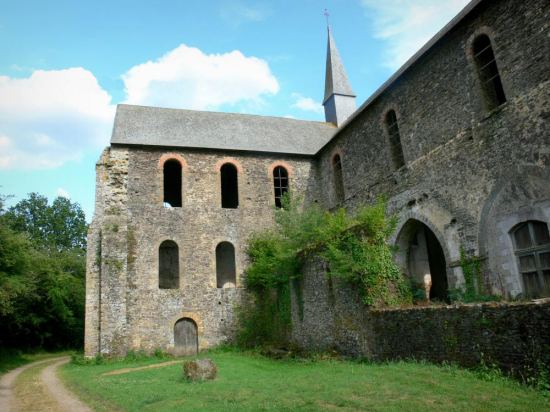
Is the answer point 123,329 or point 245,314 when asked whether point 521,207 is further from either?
point 123,329

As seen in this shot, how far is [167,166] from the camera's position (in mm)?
21234

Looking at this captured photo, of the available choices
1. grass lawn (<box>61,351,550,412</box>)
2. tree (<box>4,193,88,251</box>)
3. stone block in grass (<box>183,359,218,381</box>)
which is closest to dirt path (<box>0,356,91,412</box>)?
grass lawn (<box>61,351,550,412</box>)

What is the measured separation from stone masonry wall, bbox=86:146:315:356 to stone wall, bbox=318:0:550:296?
6.93 metres

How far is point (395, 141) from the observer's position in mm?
15781

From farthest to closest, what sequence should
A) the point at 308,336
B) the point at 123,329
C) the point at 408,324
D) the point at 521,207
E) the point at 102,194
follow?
1. the point at 102,194
2. the point at 123,329
3. the point at 308,336
4. the point at 521,207
5. the point at 408,324

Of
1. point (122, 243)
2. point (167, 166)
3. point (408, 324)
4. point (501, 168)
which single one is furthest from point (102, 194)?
point (501, 168)

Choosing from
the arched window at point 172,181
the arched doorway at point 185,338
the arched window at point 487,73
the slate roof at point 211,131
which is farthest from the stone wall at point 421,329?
the arched window at point 172,181

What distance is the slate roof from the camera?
2009 cm

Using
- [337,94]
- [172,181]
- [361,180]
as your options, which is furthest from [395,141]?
[337,94]

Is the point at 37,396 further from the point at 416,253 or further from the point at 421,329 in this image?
the point at 416,253

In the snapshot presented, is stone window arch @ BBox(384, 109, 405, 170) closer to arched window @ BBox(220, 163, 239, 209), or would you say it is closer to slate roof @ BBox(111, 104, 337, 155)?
slate roof @ BBox(111, 104, 337, 155)

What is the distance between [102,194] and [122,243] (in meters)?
2.34

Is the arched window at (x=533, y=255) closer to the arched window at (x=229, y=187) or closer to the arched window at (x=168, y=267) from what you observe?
the arched window at (x=229, y=187)

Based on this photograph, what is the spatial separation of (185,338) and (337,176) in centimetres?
959
